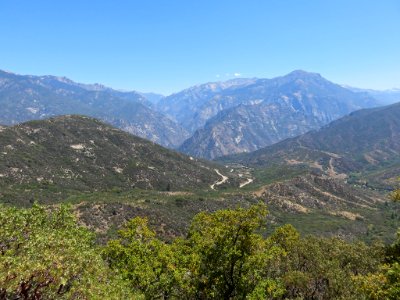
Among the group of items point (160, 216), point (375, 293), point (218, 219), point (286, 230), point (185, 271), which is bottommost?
point (160, 216)

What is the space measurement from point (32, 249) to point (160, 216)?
370 ft

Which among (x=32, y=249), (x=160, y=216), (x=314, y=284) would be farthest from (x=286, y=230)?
(x=160, y=216)

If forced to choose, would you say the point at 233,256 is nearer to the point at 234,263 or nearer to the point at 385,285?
the point at 234,263

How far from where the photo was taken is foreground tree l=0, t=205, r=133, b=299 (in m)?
22.8

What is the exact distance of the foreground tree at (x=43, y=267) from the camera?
22.8 meters

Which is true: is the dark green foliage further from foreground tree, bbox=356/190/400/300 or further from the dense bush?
foreground tree, bbox=356/190/400/300

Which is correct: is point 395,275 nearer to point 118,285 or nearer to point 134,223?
point 118,285

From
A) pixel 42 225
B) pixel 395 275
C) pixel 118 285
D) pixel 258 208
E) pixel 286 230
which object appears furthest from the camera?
pixel 286 230

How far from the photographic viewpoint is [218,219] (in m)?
30.2

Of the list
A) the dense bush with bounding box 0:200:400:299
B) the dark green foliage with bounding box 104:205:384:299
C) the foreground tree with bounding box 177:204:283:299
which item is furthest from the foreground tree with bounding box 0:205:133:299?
the dark green foliage with bounding box 104:205:384:299

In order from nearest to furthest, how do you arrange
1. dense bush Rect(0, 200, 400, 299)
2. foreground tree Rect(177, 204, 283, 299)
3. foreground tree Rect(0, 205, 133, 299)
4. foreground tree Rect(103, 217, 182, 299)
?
foreground tree Rect(0, 205, 133, 299) → dense bush Rect(0, 200, 400, 299) → foreground tree Rect(177, 204, 283, 299) → foreground tree Rect(103, 217, 182, 299)

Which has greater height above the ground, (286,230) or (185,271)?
(185,271)

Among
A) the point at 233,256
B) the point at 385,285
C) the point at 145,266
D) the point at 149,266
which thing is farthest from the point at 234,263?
the point at 145,266

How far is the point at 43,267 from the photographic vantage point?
2316 cm
